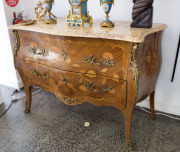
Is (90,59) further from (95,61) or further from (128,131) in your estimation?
(128,131)

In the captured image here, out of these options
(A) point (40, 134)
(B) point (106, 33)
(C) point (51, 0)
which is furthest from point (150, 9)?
(A) point (40, 134)

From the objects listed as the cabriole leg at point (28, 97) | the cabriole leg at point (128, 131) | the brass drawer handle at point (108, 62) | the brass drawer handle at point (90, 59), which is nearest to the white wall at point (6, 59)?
the cabriole leg at point (28, 97)

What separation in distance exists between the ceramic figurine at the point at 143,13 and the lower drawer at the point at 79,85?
1.51 ft

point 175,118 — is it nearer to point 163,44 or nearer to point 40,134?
point 163,44

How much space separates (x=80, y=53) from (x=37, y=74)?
0.54 metres

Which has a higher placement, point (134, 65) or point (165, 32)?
point (165, 32)

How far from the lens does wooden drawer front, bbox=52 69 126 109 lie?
53.3 inches

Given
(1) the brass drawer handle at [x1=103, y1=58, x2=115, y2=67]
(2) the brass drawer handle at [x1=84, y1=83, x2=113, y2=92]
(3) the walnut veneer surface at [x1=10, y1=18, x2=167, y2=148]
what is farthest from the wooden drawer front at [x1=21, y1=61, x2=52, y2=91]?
(1) the brass drawer handle at [x1=103, y1=58, x2=115, y2=67]

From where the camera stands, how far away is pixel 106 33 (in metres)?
1.21

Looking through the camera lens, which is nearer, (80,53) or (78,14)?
(80,53)

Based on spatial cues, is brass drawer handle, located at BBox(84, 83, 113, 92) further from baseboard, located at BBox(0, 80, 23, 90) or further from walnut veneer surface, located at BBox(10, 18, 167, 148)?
baseboard, located at BBox(0, 80, 23, 90)

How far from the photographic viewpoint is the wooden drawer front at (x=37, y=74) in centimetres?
161

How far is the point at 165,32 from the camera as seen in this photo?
1.66 metres

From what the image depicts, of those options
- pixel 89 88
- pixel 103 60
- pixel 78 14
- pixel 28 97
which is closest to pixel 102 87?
pixel 89 88
